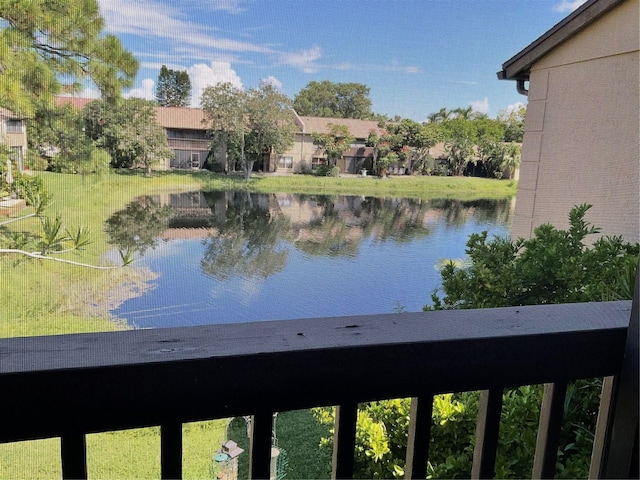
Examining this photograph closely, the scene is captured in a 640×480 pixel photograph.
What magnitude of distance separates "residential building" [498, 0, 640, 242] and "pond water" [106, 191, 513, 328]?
24cm

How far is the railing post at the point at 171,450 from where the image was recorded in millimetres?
397

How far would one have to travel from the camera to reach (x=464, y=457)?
4.45 feet

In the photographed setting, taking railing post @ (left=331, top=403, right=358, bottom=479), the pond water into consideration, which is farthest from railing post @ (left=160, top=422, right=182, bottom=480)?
the pond water

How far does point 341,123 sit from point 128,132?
648 millimetres

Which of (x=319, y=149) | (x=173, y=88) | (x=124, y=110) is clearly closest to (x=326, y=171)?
(x=319, y=149)

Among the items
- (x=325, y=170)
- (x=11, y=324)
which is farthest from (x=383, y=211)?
(x=11, y=324)

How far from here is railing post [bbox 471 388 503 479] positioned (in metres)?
0.49

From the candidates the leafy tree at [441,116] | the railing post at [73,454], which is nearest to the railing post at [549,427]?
the railing post at [73,454]

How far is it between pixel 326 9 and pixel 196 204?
68cm

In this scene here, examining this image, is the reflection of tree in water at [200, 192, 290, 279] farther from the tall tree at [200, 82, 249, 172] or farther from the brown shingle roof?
the brown shingle roof

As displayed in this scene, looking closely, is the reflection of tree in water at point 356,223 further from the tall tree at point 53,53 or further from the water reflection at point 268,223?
the tall tree at point 53,53

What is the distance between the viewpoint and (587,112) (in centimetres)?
181

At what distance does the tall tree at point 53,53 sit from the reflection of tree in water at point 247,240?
49 cm

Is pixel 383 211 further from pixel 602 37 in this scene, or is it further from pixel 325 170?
pixel 602 37
